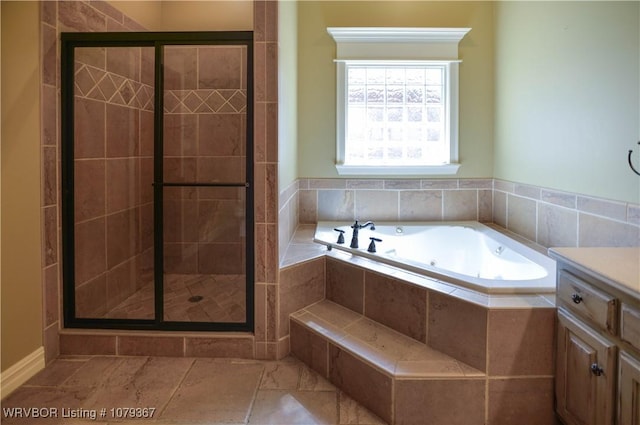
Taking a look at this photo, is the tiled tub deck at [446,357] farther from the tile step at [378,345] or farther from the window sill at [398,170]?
the window sill at [398,170]

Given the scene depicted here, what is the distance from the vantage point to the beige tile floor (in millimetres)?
1727

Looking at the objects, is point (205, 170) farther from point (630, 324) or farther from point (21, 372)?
point (630, 324)

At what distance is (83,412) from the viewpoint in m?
1.75

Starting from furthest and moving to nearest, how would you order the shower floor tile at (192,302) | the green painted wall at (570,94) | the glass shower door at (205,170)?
the glass shower door at (205,170), the shower floor tile at (192,302), the green painted wall at (570,94)

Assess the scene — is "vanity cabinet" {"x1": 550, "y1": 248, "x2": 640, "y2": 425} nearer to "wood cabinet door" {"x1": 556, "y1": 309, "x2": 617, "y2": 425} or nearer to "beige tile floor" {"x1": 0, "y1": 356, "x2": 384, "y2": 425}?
"wood cabinet door" {"x1": 556, "y1": 309, "x2": 617, "y2": 425}

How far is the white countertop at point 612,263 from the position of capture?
1239 mm

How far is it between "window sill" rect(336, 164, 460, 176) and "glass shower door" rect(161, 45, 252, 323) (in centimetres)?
101

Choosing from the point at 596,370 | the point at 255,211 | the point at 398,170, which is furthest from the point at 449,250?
the point at 596,370

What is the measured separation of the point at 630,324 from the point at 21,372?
2.60m

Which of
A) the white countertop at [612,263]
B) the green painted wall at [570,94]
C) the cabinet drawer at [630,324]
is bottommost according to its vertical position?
the cabinet drawer at [630,324]

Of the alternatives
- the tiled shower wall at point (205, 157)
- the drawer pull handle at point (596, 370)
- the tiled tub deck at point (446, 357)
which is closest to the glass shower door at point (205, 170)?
the tiled shower wall at point (205, 157)

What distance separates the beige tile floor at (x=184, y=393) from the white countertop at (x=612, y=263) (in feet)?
3.43

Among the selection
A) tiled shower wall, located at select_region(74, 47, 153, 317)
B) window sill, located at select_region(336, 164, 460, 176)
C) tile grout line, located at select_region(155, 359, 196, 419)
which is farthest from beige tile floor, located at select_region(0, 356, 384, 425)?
window sill, located at select_region(336, 164, 460, 176)

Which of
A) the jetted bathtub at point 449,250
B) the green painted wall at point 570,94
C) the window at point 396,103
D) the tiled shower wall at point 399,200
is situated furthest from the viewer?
the tiled shower wall at point 399,200
